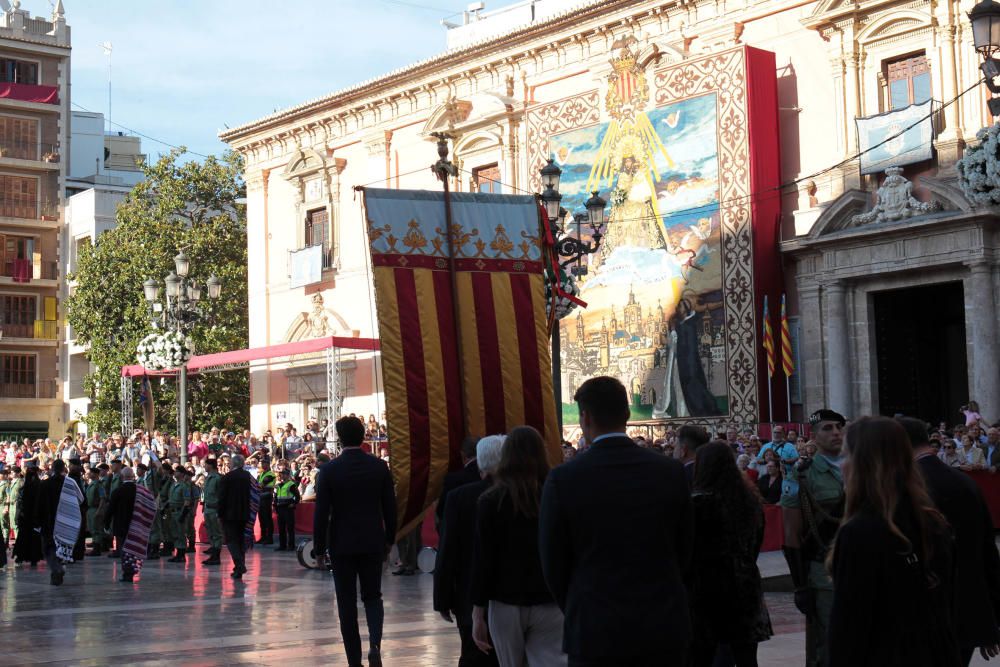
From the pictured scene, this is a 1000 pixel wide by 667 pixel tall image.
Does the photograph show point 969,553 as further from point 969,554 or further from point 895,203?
point 895,203

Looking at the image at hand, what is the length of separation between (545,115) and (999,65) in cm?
2017

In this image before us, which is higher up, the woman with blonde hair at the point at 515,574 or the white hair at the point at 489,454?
the white hair at the point at 489,454

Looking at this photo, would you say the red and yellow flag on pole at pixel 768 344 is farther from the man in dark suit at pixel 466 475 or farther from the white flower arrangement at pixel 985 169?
the white flower arrangement at pixel 985 169

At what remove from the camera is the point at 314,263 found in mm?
35875

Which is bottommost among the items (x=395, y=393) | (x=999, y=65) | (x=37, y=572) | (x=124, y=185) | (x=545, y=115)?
(x=37, y=572)

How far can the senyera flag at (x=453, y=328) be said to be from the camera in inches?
415

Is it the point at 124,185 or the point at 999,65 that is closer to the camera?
the point at 999,65

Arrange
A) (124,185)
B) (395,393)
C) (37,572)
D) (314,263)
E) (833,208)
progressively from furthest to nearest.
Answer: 1. (124,185)
2. (314,263)
3. (833,208)
4. (37,572)
5. (395,393)

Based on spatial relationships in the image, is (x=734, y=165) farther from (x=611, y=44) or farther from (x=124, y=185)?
(x=124, y=185)

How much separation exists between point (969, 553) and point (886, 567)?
158 centimetres

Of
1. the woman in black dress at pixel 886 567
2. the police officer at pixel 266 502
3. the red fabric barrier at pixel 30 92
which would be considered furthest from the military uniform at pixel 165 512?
the red fabric barrier at pixel 30 92

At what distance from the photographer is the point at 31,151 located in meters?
52.7

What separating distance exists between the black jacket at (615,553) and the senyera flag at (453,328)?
5.43 m

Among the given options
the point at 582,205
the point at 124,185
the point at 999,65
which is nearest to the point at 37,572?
the point at 582,205
